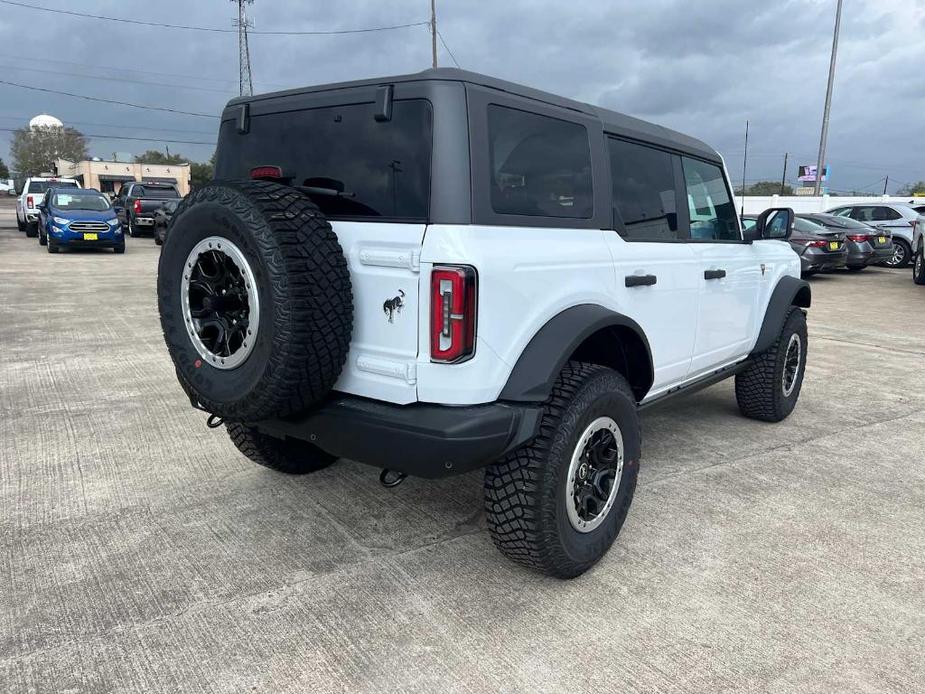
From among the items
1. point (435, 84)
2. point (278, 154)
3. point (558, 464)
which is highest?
point (435, 84)

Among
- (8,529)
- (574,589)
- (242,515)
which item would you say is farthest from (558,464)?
(8,529)

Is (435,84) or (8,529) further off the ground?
(435,84)

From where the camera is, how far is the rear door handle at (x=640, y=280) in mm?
3180

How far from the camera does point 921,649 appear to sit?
8.11ft

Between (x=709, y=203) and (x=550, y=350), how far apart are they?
2.15 meters

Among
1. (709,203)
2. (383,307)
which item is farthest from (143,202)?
(383,307)

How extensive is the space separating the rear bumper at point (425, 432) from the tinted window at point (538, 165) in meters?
0.75

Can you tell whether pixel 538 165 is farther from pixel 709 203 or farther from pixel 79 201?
pixel 79 201

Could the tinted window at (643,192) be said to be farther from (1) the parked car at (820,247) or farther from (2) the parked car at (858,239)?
(2) the parked car at (858,239)

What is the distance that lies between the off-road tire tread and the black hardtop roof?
53.2 inches

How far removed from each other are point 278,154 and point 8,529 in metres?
2.13

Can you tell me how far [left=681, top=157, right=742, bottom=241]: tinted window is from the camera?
157 inches

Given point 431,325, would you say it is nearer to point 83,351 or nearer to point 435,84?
point 435,84

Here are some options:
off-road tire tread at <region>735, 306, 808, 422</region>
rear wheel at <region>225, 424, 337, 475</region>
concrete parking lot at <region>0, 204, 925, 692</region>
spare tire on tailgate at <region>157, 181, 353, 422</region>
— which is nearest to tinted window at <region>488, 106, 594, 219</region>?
spare tire on tailgate at <region>157, 181, 353, 422</region>
